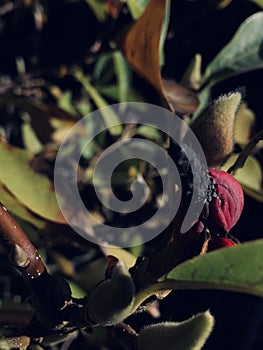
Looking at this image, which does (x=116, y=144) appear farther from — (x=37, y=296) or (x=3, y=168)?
(x=37, y=296)

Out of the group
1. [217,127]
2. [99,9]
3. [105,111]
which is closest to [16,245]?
[217,127]

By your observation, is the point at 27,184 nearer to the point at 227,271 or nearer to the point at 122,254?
the point at 122,254

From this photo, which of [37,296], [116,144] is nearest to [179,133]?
[37,296]

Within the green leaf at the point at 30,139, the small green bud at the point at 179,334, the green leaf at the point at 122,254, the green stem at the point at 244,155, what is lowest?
the green leaf at the point at 122,254

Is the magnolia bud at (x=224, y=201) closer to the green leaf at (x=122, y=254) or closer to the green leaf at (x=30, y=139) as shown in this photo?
the green leaf at (x=122, y=254)

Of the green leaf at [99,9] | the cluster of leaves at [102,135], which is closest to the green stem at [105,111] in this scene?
the cluster of leaves at [102,135]

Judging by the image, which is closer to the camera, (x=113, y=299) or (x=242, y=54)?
(x=113, y=299)
